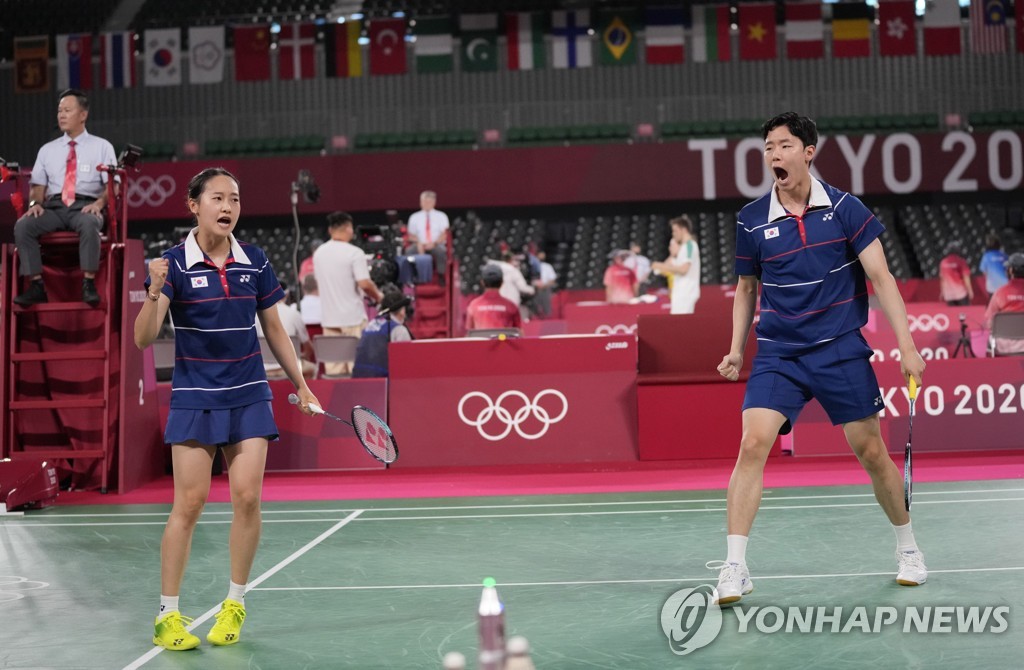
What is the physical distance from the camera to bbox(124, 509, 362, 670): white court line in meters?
4.47

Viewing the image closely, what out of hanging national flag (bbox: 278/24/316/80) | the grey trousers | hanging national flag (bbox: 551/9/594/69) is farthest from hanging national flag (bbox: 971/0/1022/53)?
the grey trousers

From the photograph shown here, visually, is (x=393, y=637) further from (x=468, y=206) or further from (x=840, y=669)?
(x=468, y=206)

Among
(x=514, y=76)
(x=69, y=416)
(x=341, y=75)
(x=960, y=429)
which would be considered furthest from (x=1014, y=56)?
→ (x=69, y=416)

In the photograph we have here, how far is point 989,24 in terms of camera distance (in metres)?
26.9

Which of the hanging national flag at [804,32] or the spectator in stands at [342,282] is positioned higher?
the hanging national flag at [804,32]

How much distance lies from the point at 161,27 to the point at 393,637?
1043 inches

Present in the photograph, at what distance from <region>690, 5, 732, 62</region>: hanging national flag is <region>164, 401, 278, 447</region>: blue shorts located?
80.5 ft

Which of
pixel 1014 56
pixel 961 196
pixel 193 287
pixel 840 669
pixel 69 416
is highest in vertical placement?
pixel 1014 56

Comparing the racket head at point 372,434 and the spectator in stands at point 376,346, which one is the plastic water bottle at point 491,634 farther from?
the spectator in stands at point 376,346

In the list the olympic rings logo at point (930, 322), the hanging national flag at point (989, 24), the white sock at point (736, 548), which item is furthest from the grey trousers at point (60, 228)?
the hanging national flag at point (989, 24)

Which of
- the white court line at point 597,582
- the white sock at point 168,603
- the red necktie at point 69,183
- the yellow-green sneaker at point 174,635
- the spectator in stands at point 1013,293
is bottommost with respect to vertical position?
the white court line at point 597,582

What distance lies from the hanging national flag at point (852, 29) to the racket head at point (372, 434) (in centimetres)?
2347

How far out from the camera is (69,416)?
952 centimetres

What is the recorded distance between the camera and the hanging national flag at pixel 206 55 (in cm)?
2803
